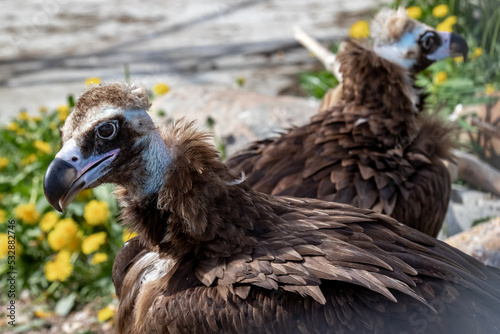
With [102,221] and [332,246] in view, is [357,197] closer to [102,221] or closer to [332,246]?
[332,246]

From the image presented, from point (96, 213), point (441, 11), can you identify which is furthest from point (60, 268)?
point (441, 11)

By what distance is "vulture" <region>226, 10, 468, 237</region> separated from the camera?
3.12 metres

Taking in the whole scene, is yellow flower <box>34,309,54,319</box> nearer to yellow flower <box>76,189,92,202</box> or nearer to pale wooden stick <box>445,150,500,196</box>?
yellow flower <box>76,189,92,202</box>

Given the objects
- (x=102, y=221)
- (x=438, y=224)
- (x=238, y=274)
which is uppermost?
(x=238, y=274)

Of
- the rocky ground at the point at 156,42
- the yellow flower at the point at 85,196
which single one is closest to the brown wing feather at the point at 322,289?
the yellow flower at the point at 85,196

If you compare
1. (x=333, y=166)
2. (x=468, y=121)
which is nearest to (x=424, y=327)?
(x=333, y=166)

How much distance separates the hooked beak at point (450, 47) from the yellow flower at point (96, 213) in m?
2.17

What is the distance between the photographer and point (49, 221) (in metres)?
4.17

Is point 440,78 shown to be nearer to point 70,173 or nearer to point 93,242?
point 93,242

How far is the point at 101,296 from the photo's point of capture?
13.6ft

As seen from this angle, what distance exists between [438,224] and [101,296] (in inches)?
84.4

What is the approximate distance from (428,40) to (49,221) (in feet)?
8.49

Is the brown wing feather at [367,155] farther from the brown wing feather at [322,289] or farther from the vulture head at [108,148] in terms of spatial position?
the vulture head at [108,148]

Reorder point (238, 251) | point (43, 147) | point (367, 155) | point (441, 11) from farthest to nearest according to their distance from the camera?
point (441, 11)
point (43, 147)
point (367, 155)
point (238, 251)
